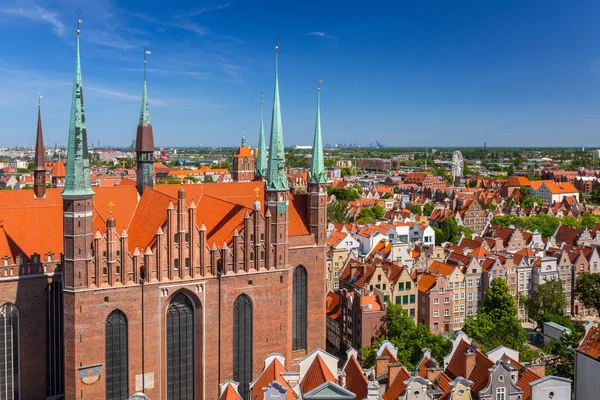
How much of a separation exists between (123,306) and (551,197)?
170988 mm

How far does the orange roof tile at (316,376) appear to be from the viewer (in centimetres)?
3509

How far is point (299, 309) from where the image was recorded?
47094 millimetres

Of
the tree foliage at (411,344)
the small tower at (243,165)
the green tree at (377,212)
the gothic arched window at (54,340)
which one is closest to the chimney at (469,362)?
the tree foliage at (411,344)

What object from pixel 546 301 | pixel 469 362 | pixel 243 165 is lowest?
pixel 546 301

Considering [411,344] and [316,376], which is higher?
[316,376]

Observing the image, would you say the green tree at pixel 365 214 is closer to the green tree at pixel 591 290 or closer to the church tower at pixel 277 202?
the green tree at pixel 591 290

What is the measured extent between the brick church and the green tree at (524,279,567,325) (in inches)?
1425

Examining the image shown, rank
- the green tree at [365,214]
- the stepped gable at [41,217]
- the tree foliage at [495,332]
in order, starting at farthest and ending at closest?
the green tree at [365,214] → the tree foliage at [495,332] → the stepped gable at [41,217]

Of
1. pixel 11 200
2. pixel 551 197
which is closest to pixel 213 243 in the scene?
pixel 11 200

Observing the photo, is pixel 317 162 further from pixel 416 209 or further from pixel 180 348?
pixel 416 209

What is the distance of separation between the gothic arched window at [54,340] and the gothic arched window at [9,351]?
202 cm

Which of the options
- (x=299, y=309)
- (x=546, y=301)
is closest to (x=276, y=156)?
(x=299, y=309)

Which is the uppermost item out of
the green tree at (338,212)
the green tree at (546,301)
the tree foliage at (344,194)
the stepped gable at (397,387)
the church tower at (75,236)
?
the church tower at (75,236)

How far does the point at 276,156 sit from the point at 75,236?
15.6 metres
